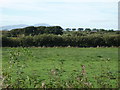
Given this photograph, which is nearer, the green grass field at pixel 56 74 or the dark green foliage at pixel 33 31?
the green grass field at pixel 56 74

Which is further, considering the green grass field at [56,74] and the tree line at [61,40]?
the tree line at [61,40]

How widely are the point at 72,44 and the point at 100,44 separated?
268cm

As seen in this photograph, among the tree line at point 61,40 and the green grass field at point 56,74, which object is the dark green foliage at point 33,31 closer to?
the tree line at point 61,40

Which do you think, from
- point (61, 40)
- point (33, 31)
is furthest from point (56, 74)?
point (33, 31)

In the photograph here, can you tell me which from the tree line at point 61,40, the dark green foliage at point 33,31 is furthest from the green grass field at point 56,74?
the dark green foliage at point 33,31

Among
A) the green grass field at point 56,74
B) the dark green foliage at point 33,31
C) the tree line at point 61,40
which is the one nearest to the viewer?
the green grass field at point 56,74

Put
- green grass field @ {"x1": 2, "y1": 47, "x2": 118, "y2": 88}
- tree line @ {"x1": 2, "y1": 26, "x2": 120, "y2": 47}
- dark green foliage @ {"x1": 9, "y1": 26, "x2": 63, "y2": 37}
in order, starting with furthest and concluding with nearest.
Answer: dark green foliage @ {"x1": 9, "y1": 26, "x2": 63, "y2": 37} < tree line @ {"x1": 2, "y1": 26, "x2": 120, "y2": 47} < green grass field @ {"x1": 2, "y1": 47, "x2": 118, "y2": 88}

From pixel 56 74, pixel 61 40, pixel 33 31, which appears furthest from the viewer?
pixel 33 31

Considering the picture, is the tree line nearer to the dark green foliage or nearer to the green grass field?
the dark green foliage

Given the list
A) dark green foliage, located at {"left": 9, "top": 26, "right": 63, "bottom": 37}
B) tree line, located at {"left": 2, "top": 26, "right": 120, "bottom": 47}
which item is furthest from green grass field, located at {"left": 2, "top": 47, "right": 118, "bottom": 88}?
dark green foliage, located at {"left": 9, "top": 26, "right": 63, "bottom": 37}

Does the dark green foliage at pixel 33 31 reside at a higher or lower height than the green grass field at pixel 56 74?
higher

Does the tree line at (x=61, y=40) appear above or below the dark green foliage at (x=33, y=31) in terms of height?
below

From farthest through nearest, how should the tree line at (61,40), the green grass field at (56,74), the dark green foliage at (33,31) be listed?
the dark green foliage at (33,31), the tree line at (61,40), the green grass field at (56,74)

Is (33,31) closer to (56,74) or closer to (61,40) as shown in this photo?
(61,40)
